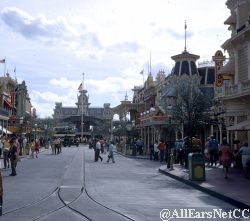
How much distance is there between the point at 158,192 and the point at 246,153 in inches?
235

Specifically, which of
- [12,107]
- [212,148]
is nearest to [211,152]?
[212,148]

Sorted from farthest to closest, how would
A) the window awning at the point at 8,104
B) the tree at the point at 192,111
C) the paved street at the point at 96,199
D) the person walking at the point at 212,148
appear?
1. the window awning at the point at 8,104
2. the tree at the point at 192,111
3. the person walking at the point at 212,148
4. the paved street at the point at 96,199

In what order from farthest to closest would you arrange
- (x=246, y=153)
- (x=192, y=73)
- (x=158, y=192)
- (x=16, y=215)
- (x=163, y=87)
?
(x=163, y=87)
(x=192, y=73)
(x=246, y=153)
(x=158, y=192)
(x=16, y=215)

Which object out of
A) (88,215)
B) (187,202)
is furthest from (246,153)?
(88,215)

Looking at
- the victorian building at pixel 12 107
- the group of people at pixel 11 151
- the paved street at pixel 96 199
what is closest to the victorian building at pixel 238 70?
the paved street at pixel 96 199

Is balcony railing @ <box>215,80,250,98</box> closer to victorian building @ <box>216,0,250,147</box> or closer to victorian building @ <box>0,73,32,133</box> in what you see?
victorian building @ <box>216,0,250,147</box>

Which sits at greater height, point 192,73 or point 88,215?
point 192,73

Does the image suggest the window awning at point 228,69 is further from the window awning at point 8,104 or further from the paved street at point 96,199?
the window awning at point 8,104

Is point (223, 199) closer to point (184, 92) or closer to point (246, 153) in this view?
point (246, 153)

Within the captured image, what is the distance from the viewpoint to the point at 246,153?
21172 millimetres

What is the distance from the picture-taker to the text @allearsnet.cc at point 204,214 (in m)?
11.5

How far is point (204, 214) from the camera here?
12031 millimetres

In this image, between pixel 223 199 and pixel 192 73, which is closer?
pixel 223 199

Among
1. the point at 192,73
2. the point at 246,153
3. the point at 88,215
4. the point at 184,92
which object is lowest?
the point at 88,215
